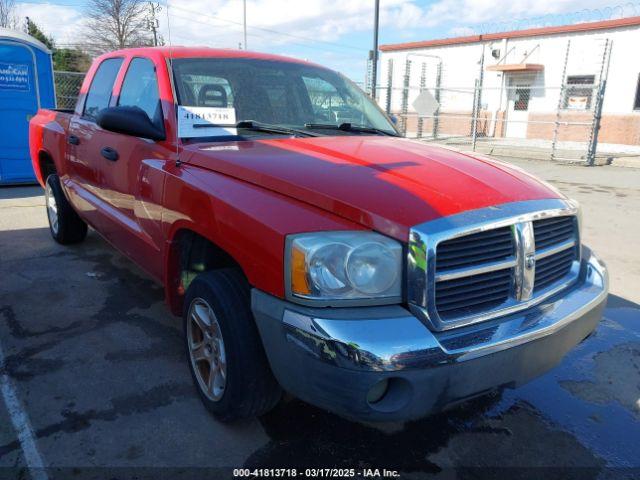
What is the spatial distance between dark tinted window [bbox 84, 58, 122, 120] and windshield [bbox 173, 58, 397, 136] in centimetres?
111

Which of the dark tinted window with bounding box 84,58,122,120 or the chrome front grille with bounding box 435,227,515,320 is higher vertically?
the dark tinted window with bounding box 84,58,122,120

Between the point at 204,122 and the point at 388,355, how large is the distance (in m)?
1.80

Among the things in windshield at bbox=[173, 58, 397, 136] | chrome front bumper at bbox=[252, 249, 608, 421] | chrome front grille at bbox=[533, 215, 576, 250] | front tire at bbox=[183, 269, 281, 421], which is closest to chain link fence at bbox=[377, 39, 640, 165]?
windshield at bbox=[173, 58, 397, 136]

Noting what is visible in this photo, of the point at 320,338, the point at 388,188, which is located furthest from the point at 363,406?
the point at 388,188

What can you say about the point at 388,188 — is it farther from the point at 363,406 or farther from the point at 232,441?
the point at 232,441

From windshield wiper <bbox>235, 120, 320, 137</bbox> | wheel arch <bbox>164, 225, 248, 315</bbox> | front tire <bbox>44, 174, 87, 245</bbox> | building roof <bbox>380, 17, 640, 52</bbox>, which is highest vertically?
building roof <bbox>380, 17, 640, 52</bbox>

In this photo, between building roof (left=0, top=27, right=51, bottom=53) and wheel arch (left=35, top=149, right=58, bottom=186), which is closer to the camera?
wheel arch (left=35, top=149, right=58, bottom=186)

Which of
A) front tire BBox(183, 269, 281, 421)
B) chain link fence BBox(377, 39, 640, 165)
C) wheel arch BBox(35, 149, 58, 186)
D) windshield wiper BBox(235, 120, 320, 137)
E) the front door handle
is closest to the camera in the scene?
front tire BBox(183, 269, 281, 421)

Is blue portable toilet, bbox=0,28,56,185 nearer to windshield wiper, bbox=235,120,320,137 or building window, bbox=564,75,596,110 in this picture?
windshield wiper, bbox=235,120,320,137

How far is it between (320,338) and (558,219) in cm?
137

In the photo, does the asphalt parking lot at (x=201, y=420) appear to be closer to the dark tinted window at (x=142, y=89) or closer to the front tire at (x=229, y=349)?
the front tire at (x=229, y=349)

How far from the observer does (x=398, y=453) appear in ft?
7.91

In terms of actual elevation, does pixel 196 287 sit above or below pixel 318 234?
below

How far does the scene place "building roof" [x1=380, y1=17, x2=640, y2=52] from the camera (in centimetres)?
1739
